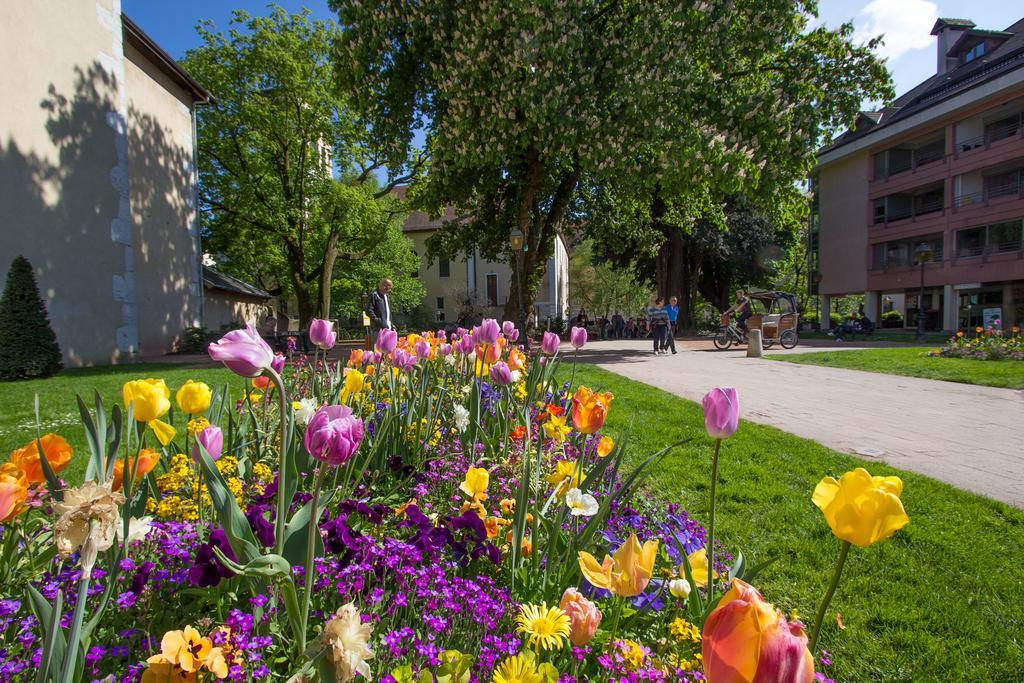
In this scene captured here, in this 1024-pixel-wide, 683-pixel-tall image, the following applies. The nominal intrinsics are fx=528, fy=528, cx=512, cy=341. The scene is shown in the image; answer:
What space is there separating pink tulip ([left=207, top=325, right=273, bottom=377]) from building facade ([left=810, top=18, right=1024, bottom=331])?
24.6m

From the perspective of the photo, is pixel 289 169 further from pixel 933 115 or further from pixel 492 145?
pixel 933 115

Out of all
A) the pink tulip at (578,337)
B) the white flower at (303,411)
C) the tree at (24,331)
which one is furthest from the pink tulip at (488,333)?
the tree at (24,331)

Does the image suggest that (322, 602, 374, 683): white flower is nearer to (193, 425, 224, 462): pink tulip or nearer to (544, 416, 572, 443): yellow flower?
(193, 425, 224, 462): pink tulip

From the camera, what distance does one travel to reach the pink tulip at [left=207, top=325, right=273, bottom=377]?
97 centimetres

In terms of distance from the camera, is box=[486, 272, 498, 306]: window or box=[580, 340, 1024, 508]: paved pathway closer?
box=[580, 340, 1024, 508]: paved pathway

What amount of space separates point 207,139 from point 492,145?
51.6ft

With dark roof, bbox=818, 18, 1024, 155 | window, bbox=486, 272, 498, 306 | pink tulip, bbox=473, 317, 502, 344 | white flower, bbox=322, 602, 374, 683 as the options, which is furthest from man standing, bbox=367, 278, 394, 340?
window, bbox=486, 272, 498, 306

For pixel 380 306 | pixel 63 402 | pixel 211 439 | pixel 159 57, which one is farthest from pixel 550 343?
pixel 159 57

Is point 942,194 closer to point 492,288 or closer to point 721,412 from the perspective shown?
point 492,288

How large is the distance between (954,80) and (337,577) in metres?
35.8

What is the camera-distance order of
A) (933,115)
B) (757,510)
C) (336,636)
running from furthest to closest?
(933,115)
(757,510)
(336,636)

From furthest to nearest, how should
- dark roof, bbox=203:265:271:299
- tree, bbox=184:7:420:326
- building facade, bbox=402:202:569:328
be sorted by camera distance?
building facade, bbox=402:202:569:328, dark roof, bbox=203:265:271:299, tree, bbox=184:7:420:326

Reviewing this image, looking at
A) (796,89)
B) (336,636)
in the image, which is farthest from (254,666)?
(796,89)

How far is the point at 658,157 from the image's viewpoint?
1134 centimetres
